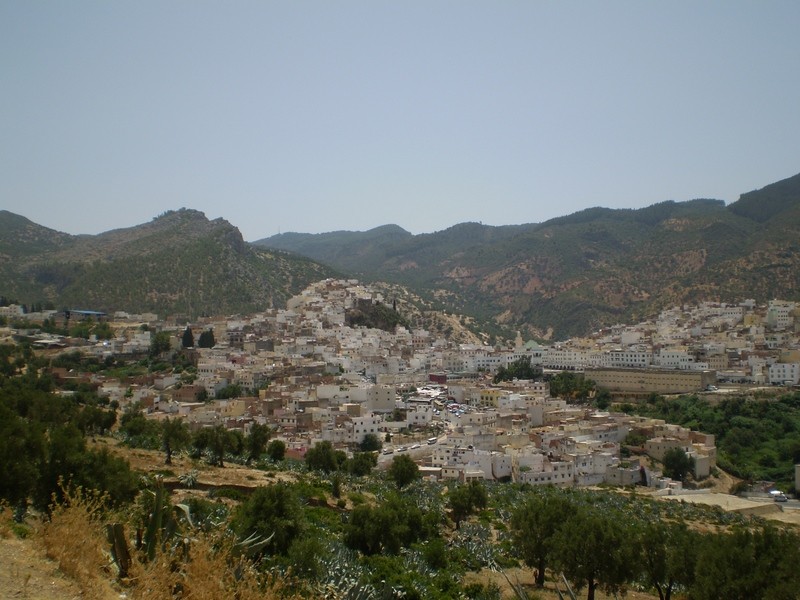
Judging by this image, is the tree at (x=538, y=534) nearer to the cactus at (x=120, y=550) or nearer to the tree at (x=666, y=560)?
the tree at (x=666, y=560)

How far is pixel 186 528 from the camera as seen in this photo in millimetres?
8531

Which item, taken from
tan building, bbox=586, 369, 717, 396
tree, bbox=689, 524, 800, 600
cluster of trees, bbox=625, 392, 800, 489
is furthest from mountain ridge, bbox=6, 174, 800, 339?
tree, bbox=689, 524, 800, 600

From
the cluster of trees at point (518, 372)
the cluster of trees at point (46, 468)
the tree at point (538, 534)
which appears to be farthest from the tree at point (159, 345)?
the tree at point (538, 534)

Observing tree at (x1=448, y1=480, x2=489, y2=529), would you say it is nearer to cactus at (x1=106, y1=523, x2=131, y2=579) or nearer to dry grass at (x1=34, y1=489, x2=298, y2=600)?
dry grass at (x1=34, y1=489, x2=298, y2=600)

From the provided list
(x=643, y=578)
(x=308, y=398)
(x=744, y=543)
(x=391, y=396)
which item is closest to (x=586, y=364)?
(x=391, y=396)

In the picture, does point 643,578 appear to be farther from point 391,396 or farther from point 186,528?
point 391,396

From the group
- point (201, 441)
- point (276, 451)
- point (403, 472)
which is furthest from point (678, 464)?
point (201, 441)

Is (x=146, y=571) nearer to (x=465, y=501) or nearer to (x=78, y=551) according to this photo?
(x=78, y=551)

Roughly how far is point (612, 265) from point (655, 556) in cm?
9638

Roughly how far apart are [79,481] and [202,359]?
38641 millimetres

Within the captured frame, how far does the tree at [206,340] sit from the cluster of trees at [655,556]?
38.7 meters

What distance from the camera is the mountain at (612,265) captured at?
275ft

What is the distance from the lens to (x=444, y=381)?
52.4 meters

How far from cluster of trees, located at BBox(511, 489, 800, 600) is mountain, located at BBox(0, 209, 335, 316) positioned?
56993mm
